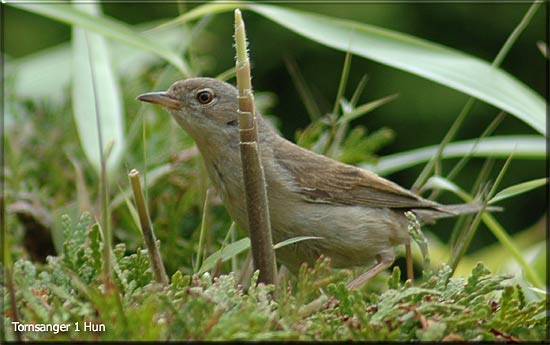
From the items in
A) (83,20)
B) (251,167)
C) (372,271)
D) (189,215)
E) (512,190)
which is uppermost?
(83,20)

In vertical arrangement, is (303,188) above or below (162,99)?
below

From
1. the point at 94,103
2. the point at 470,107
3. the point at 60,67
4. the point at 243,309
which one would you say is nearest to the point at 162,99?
the point at 94,103

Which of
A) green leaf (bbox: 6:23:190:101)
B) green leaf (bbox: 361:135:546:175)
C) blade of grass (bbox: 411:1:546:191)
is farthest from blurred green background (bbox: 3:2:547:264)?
blade of grass (bbox: 411:1:546:191)

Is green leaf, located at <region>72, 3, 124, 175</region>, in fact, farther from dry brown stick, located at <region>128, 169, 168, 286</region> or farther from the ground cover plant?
dry brown stick, located at <region>128, 169, 168, 286</region>

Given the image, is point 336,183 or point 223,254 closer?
point 223,254

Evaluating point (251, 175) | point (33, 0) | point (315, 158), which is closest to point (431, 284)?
point (251, 175)

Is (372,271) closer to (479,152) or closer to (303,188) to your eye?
(303,188)

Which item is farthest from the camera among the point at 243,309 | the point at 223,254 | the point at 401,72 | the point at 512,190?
the point at 401,72
